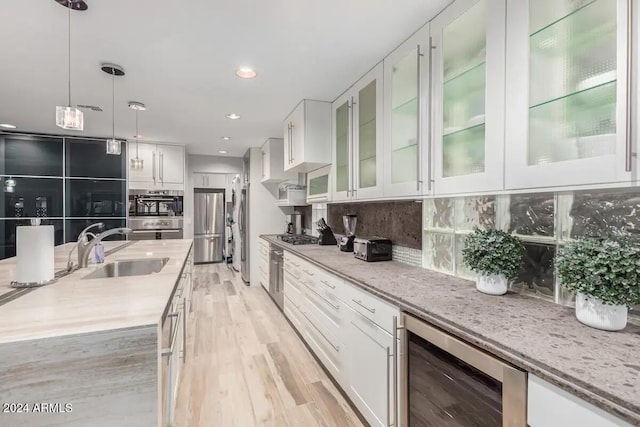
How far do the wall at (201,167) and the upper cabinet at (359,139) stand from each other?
12.7ft

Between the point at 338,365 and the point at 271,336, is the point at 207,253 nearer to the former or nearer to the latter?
the point at 271,336

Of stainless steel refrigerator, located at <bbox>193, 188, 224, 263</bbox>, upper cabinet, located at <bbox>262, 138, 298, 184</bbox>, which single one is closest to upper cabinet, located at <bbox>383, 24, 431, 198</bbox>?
upper cabinet, located at <bbox>262, 138, 298, 184</bbox>

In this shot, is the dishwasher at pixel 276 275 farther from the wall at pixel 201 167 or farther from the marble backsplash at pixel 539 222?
the wall at pixel 201 167

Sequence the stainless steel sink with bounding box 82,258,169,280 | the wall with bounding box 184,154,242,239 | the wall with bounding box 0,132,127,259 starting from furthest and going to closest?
the wall with bounding box 184,154,242,239 < the wall with bounding box 0,132,127,259 < the stainless steel sink with bounding box 82,258,169,280

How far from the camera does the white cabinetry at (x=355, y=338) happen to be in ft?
4.90

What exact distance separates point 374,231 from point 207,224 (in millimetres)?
4929

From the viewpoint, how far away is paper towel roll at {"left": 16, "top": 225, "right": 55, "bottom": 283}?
137 centimetres

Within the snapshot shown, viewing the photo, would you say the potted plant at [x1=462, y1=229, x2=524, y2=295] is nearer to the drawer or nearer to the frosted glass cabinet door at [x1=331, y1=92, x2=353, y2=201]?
the drawer

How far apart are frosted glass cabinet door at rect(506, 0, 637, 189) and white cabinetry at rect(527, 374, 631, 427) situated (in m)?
0.65

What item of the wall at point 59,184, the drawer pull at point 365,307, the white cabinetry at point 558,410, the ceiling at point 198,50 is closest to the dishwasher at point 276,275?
the ceiling at point 198,50

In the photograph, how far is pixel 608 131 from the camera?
0.97 meters

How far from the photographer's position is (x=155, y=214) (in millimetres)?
4961

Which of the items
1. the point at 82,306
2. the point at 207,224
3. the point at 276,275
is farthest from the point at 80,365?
the point at 207,224

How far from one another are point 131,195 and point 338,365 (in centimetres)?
437
